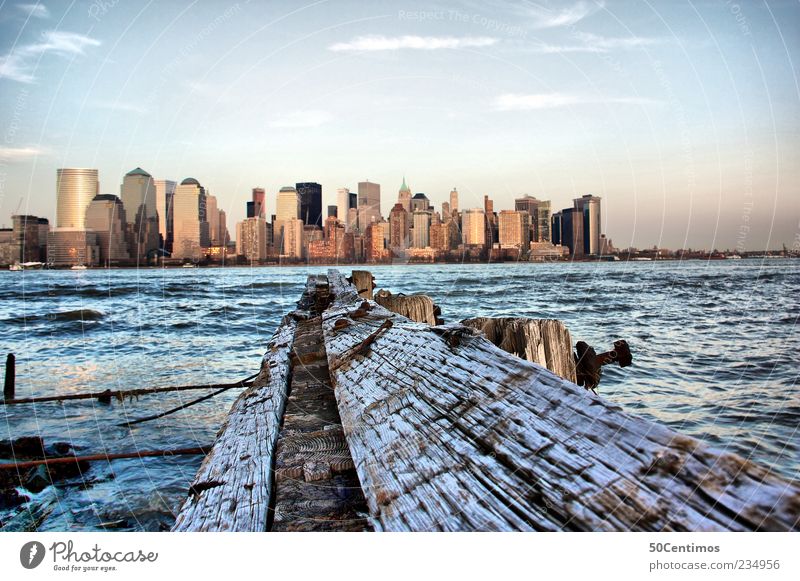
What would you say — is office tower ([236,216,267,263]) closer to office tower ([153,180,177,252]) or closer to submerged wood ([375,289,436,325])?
office tower ([153,180,177,252])

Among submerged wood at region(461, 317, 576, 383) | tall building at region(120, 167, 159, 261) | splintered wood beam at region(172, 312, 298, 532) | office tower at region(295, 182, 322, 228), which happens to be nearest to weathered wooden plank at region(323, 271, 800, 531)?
splintered wood beam at region(172, 312, 298, 532)

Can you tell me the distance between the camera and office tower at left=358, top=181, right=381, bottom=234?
28.3 ft

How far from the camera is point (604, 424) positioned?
1243 mm

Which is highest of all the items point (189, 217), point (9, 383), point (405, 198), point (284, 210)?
point (405, 198)

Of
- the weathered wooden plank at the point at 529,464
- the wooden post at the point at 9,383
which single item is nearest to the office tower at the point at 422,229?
the weathered wooden plank at the point at 529,464

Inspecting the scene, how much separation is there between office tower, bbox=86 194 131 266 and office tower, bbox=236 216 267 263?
173 cm

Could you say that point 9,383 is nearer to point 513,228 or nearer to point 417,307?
point 417,307

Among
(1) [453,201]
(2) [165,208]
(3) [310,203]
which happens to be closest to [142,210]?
(2) [165,208]

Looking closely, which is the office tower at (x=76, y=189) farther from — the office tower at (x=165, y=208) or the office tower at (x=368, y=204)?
the office tower at (x=368, y=204)

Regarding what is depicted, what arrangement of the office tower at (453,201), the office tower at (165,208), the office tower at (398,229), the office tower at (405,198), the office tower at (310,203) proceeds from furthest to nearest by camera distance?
the office tower at (405,198)
the office tower at (310,203)
the office tower at (398,229)
the office tower at (453,201)
the office tower at (165,208)

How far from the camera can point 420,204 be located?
945 cm

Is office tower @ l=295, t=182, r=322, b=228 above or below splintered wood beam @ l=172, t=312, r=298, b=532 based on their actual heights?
above

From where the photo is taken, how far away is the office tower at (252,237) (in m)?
7.57

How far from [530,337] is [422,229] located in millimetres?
5168
